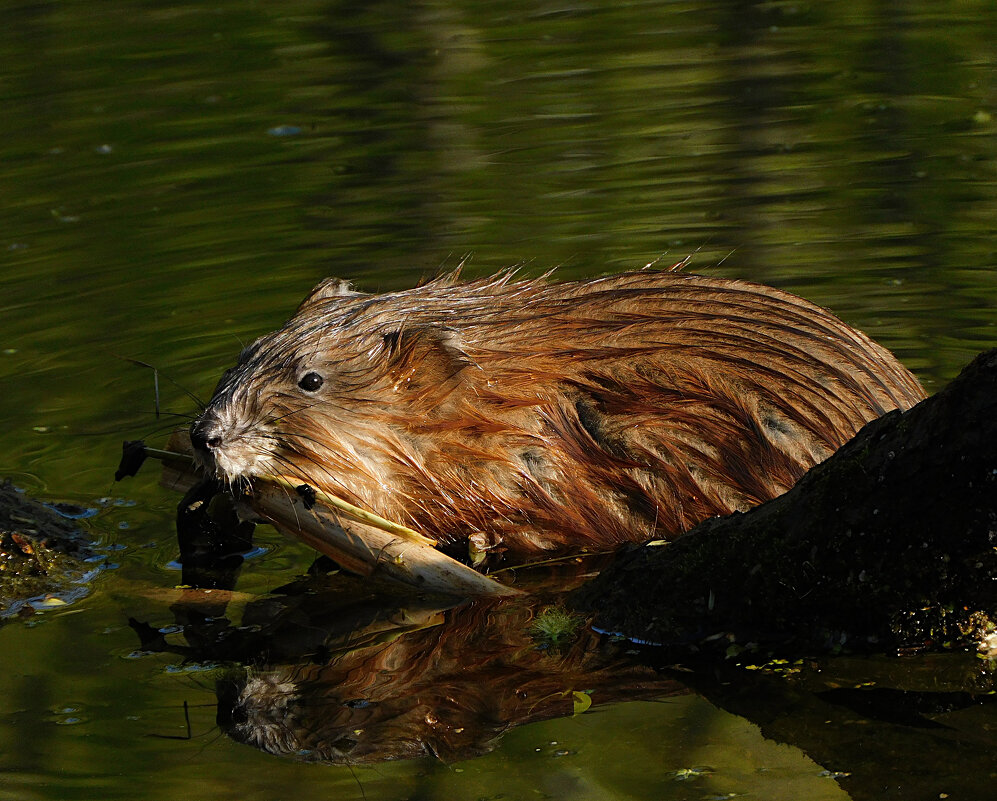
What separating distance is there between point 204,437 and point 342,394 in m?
0.53

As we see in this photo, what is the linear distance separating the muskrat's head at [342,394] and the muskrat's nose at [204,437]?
133 millimetres

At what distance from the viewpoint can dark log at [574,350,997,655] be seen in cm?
338

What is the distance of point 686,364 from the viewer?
4.84m

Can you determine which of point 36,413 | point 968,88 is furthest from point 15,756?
point 968,88

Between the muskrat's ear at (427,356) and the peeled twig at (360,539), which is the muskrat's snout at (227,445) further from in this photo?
the muskrat's ear at (427,356)

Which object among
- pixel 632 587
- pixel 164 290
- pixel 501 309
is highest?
pixel 501 309

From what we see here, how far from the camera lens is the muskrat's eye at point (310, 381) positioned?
4.92 meters

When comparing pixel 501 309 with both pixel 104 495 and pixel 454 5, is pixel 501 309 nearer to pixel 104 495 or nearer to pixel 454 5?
pixel 104 495

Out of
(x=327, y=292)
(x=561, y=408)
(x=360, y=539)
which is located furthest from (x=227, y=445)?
(x=561, y=408)

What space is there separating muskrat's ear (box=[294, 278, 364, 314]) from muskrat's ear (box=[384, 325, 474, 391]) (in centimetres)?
48

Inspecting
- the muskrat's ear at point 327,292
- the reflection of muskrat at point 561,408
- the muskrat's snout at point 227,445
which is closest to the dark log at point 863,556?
the reflection of muskrat at point 561,408

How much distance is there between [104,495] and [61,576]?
29.2 inches

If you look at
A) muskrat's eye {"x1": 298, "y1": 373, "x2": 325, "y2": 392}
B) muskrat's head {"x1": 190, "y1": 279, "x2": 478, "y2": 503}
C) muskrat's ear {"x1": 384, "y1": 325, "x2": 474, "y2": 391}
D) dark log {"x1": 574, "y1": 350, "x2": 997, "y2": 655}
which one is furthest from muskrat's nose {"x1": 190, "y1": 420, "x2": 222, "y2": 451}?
dark log {"x1": 574, "y1": 350, "x2": 997, "y2": 655}

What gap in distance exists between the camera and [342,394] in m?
4.96
